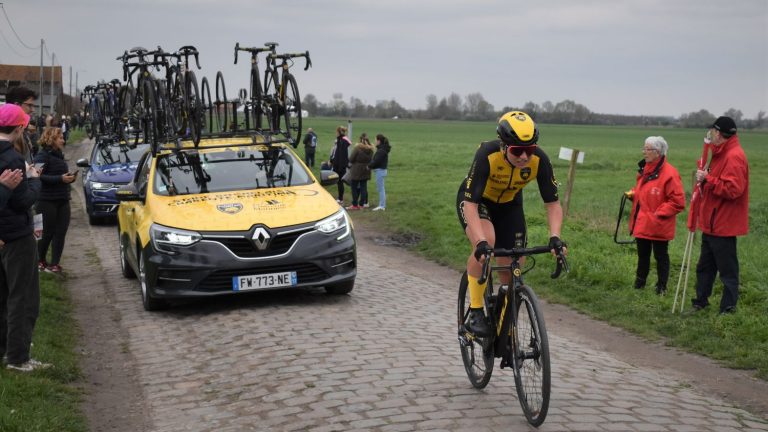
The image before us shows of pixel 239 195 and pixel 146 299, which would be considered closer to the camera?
pixel 146 299

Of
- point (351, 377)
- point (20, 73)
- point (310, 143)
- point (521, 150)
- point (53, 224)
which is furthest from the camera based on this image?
point (20, 73)

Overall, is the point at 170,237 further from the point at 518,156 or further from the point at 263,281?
the point at 518,156

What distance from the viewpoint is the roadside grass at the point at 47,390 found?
5840mm

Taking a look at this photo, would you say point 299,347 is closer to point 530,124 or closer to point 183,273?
point 183,273

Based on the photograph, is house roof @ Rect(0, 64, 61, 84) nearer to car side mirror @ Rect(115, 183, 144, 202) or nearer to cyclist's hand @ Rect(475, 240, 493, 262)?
car side mirror @ Rect(115, 183, 144, 202)

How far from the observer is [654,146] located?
10781 mm

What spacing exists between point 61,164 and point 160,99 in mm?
2530

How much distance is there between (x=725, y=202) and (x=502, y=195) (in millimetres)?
3889

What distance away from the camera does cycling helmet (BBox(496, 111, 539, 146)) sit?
5758 mm

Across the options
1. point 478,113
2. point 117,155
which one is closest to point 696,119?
point 478,113

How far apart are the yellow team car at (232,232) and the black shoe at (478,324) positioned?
3373 mm

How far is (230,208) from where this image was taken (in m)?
9.71

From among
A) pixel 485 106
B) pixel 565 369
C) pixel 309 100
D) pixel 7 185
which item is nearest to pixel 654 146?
pixel 565 369

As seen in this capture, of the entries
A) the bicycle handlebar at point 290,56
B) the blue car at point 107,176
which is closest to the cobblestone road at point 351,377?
the bicycle handlebar at point 290,56
